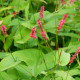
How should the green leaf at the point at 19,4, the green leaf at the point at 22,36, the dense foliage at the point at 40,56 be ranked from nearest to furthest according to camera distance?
the dense foliage at the point at 40,56 → the green leaf at the point at 22,36 → the green leaf at the point at 19,4

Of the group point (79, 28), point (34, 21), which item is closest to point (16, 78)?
point (34, 21)

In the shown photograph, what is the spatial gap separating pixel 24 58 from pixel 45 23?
427mm

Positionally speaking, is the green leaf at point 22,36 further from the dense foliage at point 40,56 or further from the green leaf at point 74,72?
the green leaf at point 74,72

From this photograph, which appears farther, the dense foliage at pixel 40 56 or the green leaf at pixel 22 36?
the green leaf at pixel 22 36

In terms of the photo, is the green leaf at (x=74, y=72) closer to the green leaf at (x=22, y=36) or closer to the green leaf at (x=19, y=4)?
the green leaf at (x=22, y=36)

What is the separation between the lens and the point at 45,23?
134 centimetres

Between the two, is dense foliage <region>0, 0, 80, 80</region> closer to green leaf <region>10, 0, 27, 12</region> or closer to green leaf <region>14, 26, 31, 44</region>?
green leaf <region>14, 26, 31, 44</region>

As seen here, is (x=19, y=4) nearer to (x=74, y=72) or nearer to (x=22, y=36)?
(x=22, y=36)

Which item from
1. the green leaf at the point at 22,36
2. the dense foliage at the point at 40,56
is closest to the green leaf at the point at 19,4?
the dense foliage at the point at 40,56

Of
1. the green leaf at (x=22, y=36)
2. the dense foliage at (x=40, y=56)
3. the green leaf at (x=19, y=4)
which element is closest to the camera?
the dense foliage at (x=40, y=56)

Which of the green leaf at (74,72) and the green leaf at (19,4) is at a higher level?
the green leaf at (19,4)

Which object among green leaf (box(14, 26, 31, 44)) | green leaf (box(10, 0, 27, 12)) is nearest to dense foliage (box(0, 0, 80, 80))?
green leaf (box(14, 26, 31, 44))

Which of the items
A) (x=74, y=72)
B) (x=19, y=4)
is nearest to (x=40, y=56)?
(x=74, y=72)

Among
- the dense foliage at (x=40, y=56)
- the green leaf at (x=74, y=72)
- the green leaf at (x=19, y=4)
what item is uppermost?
the green leaf at (x=19, y=4)
